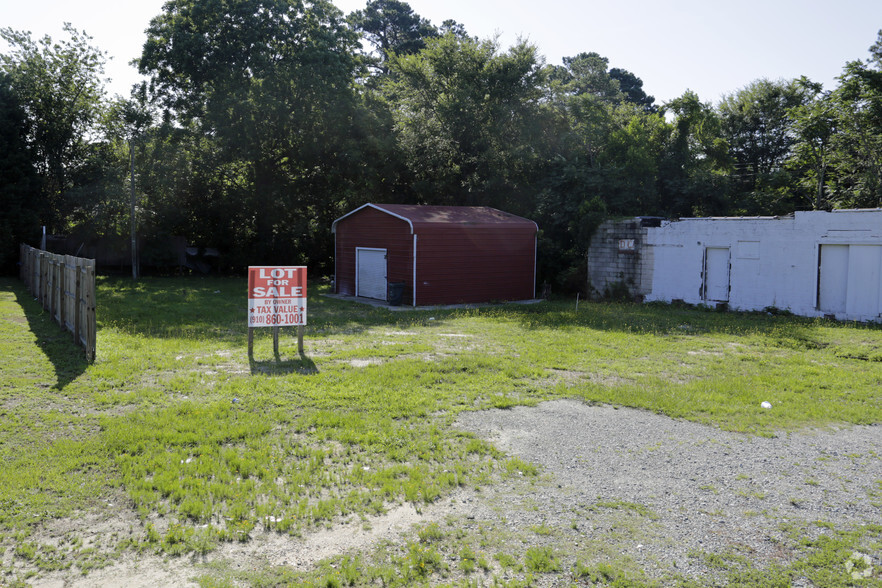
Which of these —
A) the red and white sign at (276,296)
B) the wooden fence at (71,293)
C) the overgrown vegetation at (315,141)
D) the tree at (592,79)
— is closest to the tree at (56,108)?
the overgrown vegetation at (315,141)

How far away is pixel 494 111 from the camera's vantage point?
25891mm

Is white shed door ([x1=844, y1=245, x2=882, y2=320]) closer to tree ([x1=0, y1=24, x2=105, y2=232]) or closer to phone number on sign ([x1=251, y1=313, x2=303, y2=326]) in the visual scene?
phone number on sign ([x1=251, y1=313, x2=303, y2=326])

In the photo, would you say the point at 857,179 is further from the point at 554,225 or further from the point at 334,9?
the point at 334,9

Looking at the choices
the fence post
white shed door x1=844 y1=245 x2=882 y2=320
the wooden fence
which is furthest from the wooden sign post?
white shed door x1=844 y1=245 x2=882 y2=320

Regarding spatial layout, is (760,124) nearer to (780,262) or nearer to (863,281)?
(780,262)

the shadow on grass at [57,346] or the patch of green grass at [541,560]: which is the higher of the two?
the shadow on grass at [57,346]

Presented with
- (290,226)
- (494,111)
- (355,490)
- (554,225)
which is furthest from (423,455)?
(290,226)

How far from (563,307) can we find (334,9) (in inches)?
706

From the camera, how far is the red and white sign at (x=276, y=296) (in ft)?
34.9

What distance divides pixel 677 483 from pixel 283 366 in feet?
19.4

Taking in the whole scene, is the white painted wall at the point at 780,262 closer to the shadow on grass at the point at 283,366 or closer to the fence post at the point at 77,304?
the shadow on grass at the point at 283,366

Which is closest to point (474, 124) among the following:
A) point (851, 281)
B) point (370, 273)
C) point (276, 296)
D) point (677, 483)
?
point (370, 273)

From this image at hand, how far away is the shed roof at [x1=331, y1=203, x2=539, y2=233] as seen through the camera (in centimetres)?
1836

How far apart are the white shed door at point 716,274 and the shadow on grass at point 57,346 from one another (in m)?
14.7
